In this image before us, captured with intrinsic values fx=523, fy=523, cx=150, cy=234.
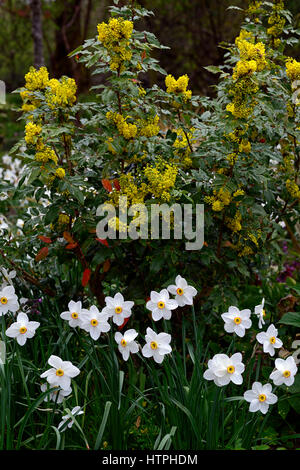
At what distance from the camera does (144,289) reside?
2.21 m

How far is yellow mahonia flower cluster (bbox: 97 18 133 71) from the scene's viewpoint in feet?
5.98

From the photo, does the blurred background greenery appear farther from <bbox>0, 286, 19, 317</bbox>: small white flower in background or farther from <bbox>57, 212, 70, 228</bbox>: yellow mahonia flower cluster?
<bbox>0, 286, 19, 317</bbox>: small white flower in background

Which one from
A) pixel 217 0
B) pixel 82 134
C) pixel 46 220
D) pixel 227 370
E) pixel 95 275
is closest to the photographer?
pixel 227 370

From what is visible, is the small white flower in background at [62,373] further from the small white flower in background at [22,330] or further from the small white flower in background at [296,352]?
the small white flower in background at [296,352]

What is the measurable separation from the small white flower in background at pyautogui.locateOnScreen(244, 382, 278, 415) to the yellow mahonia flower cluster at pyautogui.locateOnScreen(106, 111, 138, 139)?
1000mm

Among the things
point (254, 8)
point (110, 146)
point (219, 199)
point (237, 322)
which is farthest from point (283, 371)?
point (254, 8)

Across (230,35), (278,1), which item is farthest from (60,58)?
(278,1)

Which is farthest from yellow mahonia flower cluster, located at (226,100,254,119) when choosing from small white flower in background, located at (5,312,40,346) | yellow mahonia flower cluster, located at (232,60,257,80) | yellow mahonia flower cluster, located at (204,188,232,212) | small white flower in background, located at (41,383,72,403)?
small white flower in background, located at (41,383,72,403)

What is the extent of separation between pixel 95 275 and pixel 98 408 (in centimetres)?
65

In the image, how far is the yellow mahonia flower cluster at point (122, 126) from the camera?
197 centimetres

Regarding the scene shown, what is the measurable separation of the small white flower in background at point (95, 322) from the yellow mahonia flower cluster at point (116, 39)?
88 cm

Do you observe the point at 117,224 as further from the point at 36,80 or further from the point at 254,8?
the point at 254,8

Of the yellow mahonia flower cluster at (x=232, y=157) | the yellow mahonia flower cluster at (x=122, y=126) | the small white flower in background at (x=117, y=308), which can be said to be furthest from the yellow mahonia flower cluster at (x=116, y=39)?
the small white flower in background at (x=117, y=308)

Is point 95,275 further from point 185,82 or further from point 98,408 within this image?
point 185,82
